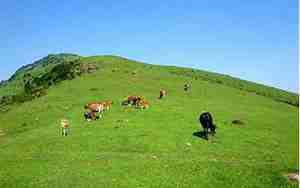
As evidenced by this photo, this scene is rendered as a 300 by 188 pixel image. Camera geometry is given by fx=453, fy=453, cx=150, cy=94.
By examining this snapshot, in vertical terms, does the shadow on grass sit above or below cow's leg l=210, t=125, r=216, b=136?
below

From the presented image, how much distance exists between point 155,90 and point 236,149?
114 ft

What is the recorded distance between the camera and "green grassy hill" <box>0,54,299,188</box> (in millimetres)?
28719

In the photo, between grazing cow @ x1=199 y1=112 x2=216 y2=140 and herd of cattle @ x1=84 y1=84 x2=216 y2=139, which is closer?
grazing cow @ x1=199 y1=112 x2=216 y2=140

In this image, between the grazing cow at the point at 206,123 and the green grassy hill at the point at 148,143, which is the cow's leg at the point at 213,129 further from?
the green grassy hill at the point at 148,143

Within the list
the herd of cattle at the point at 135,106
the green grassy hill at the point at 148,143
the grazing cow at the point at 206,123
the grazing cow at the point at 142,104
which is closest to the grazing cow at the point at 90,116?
the herd of cattle at the point at 135,106

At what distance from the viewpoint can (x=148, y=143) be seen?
3903cm

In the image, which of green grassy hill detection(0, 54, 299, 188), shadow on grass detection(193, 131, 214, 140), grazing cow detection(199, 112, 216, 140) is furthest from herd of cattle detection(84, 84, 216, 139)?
green grassy hill detection(0, 54, 299, 188)

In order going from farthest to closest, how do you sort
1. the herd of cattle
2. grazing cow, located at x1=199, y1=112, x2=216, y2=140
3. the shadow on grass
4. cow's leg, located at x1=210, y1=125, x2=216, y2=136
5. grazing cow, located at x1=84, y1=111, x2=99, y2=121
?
grazing cow, located at x1=84, y1=111, x2=99, y2=121, cow's leg, located at x1=210, y1=125, x2=216, y2=136, the herd of cattle, grazing cow, located at x1=199, y1=112, x2=216, y2=140, the shadow on grass

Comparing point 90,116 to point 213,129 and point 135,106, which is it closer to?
point 135,106

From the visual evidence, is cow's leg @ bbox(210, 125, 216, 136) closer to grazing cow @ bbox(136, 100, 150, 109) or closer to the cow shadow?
the cow shadow

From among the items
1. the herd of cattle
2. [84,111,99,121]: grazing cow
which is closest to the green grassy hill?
the herd of cattle

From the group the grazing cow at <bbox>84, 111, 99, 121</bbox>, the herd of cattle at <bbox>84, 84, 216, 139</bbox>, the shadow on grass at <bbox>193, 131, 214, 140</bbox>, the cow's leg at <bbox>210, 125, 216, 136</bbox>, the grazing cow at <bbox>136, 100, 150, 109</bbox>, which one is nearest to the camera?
the shadow on grass at <bbox>193, 131, 214, 140</bbox>

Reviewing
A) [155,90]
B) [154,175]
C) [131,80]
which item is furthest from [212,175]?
[131,80]

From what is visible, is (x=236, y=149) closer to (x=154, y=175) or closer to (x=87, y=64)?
(x=154, y=175)
